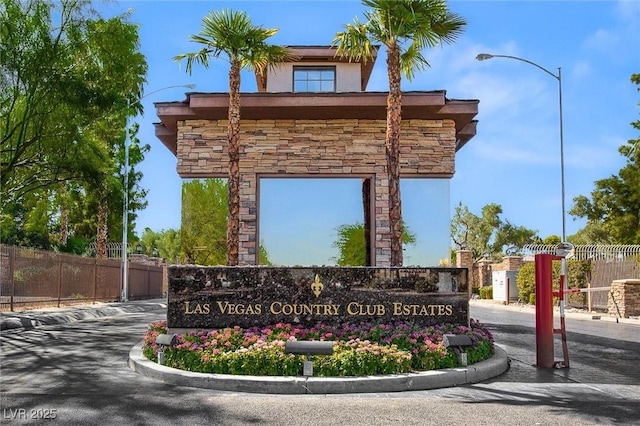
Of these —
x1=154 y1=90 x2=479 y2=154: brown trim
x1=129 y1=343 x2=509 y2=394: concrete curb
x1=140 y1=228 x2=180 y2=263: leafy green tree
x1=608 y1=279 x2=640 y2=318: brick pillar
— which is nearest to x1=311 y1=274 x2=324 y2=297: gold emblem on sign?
x1=129 y1=343 x2=509 y2=394: concrete curb

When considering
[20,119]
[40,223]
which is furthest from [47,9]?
[40,223]

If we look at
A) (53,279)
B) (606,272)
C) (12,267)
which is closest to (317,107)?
(12,267)

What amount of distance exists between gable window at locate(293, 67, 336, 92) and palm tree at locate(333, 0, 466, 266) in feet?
14.6

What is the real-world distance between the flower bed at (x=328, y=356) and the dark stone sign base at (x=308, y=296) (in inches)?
11.8

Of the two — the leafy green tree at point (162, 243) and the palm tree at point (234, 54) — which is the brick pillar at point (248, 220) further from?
the leafy green tree at point (162, 243)

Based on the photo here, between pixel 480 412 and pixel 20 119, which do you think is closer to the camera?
pixel 480 412

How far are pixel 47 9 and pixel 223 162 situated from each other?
20.7 feet

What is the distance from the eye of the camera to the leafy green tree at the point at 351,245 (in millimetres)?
18078

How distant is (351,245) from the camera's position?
59.5ft

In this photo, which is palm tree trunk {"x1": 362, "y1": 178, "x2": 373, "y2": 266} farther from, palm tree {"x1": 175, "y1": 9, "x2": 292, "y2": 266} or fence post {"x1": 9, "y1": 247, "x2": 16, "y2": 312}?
fence post {"x1": 9, "y1": 247, "x2": 16, "y2": 312}

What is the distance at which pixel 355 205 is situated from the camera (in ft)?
59.7

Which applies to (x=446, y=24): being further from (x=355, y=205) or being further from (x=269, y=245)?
(x=269, y=245)

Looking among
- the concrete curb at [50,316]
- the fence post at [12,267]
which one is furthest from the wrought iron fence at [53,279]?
the concrete curb at [50,316]

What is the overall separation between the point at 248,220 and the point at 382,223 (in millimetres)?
3794
